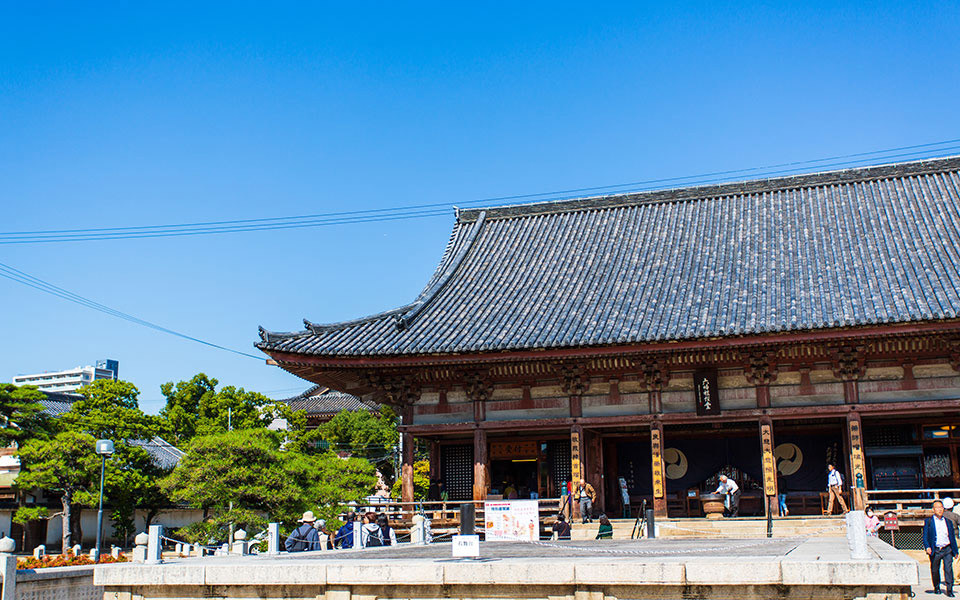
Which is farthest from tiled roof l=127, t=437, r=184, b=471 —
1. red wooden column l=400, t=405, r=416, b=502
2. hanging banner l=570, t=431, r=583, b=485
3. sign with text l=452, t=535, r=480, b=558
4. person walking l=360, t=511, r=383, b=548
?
sign with text l=452, t=535, r=480, b=558

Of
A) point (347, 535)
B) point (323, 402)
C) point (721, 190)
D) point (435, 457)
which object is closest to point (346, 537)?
point (347, 535)

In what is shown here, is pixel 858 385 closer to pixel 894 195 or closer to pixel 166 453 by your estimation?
pixel 894 195

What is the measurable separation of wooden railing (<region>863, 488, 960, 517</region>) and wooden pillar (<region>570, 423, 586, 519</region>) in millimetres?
7171

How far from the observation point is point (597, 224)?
31.5 meters

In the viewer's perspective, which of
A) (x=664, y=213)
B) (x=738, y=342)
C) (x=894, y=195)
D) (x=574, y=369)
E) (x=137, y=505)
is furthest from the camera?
(x=137, y=505)

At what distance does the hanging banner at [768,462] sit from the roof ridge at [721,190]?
10812 millimetres

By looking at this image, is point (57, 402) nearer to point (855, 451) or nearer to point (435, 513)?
point (435, 513)

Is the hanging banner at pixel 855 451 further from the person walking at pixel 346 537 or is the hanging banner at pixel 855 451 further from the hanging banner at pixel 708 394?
the person walking at pixel 346 537

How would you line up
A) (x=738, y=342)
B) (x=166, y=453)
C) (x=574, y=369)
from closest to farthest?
1. (x=738, y=342)
2. (x=574, y=369)
3. (x=166, y=453)

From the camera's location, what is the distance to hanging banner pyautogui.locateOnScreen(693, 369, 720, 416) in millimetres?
23125

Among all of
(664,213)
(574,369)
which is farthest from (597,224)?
(574,369)

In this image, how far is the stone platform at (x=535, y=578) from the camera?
8469mm

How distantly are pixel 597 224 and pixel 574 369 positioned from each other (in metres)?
8.93

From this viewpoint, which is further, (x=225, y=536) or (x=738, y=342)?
(x=225, y=536)
